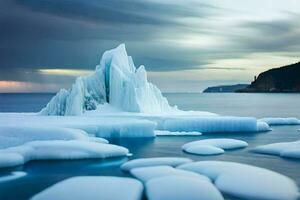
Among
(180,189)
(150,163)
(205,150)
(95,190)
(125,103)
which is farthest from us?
(125,103)

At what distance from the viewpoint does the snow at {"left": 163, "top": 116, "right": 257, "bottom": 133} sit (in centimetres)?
3448

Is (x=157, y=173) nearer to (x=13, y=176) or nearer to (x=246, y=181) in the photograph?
(x=246, y=181)

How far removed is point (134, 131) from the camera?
1205 inches

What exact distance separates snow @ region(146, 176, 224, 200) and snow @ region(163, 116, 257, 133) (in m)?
19.3

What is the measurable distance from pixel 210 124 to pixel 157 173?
19.1 m

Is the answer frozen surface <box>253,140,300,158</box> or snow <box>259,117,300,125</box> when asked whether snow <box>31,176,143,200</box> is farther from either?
snow <box>259,117,300,125</box>

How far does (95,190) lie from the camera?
14.1 meters

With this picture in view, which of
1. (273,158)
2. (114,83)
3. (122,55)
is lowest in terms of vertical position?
(273,158)

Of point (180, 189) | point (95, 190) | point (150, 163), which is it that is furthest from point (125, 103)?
point (180, 189)

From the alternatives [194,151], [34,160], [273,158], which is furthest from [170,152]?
[34,160]

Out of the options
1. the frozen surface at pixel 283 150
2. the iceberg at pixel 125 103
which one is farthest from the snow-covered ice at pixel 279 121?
the frozen surface at pixel 283 150

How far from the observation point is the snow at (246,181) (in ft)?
46.4

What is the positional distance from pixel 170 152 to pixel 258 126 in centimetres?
1595

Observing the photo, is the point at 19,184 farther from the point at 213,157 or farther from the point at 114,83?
the point at 114,83
